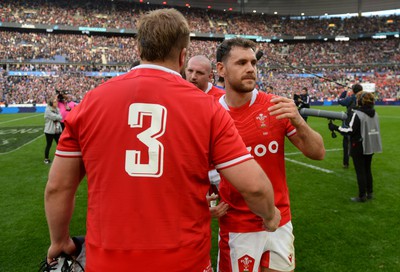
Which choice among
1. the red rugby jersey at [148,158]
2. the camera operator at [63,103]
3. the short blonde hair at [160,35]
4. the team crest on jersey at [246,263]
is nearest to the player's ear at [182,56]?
the short blonde hair at [160,35]

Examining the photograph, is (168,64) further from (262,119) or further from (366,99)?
(366,99)

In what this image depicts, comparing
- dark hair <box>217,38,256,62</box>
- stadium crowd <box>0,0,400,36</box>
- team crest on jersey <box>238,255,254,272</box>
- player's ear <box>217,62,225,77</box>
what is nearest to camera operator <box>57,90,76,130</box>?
player's ear <box>217,62,225,77</box>

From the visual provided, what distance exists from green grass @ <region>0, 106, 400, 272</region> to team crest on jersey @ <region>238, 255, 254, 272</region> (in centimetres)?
201

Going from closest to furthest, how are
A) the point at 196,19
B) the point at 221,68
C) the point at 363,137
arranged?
1. the point at 221,68
2. the point at 363,137
3. the point at 196,19

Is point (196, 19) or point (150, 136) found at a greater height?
point (196, 19)

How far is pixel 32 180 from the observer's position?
867 centimetres

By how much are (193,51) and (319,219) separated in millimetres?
48655

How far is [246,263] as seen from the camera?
8.04ft

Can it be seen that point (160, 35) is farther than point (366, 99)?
No

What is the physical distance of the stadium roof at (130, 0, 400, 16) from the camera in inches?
2253

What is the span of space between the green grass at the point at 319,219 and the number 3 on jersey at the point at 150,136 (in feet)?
11.1

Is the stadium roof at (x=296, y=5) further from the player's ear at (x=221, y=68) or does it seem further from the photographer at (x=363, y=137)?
the player's ear at (x=221, y=68)

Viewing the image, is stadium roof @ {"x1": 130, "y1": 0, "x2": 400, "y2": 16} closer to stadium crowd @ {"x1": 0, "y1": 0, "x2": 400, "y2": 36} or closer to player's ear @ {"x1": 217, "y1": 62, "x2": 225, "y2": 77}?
stadium crowd @ {"x1": 0, "y1": 0, "x2": 400, "y2": 36}

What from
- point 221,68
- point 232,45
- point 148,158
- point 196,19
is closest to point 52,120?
point 221,68
